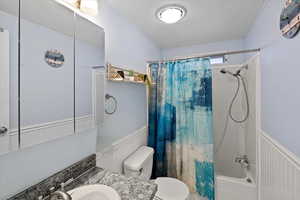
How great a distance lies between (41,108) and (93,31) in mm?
710

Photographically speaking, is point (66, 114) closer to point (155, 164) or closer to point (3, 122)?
point (3, 122)

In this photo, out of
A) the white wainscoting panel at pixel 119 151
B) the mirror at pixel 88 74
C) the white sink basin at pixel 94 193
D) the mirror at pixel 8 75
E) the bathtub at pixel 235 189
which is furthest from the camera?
the bathtub at pixel 235 189

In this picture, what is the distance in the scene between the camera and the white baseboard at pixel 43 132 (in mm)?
666

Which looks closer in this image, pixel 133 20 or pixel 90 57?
pixel 90 57

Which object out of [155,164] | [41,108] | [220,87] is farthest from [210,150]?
[41,108]

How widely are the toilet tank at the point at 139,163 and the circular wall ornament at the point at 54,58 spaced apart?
1104mm

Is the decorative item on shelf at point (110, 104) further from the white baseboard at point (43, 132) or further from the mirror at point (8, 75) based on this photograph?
the mirror at point (8, 75)

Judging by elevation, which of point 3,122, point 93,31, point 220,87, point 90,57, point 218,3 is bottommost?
point 3,122

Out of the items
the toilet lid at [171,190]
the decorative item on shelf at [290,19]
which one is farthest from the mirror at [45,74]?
Answer: the decorative item on shelf at [290,19]

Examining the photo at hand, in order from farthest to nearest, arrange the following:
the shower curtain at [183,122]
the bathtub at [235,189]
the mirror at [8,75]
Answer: the shower curtain at [183,122]
the bathtub at [235,189]
the mirror at [8,75]

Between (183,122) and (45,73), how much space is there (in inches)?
57.7

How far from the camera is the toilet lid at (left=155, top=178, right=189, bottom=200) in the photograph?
1328 millimetres

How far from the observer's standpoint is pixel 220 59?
93.0 inches

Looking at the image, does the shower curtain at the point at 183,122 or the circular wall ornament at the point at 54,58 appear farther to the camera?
the shower curtain at the point at 183,122
